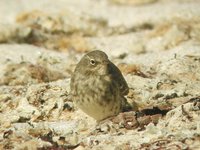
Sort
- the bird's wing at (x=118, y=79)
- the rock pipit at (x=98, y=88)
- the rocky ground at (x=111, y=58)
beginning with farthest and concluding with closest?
1. the bird's wing at (x=118, y=79)
2. the rock pipit at (x=98, y=88)
3. the rocky ground at (x=111, y=58)

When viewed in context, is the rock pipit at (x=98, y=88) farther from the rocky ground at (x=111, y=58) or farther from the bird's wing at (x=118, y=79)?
the rocky ground at (x=111, y=58)

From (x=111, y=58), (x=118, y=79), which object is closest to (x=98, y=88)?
(x=118, y=79)

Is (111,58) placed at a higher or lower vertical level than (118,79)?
higher

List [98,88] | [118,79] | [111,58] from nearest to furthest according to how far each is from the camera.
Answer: [98,88] → [118,79] → [111,58]

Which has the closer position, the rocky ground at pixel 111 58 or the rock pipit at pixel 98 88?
the rocky ground at pixel 111 58

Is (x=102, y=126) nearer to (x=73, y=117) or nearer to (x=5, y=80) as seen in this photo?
(x=73, y=117)

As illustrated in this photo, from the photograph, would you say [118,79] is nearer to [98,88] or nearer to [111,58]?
[98,88]

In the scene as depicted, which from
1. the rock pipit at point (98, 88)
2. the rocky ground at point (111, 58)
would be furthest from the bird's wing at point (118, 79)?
the rocky ground at point (111, 58)

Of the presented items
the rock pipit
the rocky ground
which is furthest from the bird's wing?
the rocky ground
